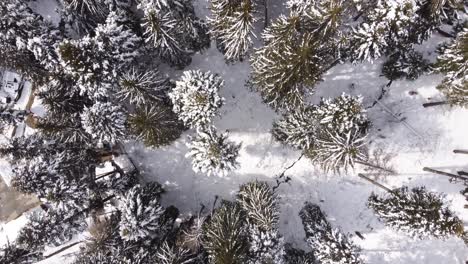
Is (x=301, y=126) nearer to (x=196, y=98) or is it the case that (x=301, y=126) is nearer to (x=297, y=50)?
(x=297, y=50)

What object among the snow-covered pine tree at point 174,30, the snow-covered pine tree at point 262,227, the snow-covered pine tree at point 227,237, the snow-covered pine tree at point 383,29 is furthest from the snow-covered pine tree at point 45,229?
the snow-covered pine tree at point 383,29

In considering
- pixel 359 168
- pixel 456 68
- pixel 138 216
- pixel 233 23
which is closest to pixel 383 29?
pixel 456 68

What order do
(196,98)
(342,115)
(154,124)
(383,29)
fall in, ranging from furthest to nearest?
(154,124) → (342,115) → (196,98) → (383,29)

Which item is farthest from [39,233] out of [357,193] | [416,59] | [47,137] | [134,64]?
[416,59]

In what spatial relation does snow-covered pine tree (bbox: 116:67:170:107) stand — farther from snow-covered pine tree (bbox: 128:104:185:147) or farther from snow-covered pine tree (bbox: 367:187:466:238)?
snow-covered pine tree (bbox: 367:187:466:238)

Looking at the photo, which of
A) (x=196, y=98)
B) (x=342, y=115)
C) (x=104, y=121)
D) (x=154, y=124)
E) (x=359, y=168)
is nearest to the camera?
(x=196, y=98)

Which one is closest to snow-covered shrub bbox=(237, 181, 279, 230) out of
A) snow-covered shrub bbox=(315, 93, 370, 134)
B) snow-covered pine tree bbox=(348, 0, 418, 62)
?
snow-covered shrub bbox=(315, 93, 370, 134)
